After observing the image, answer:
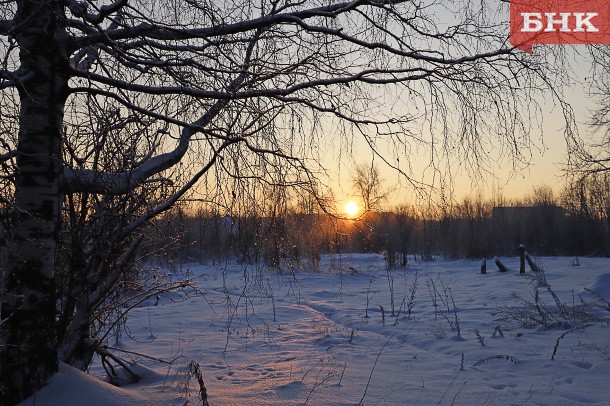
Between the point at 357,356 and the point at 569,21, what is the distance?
3.97 metres

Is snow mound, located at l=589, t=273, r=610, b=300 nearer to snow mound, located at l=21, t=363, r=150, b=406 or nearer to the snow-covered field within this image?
the snow-covered field

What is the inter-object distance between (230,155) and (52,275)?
1399 millimetres

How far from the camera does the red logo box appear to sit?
2.91 m

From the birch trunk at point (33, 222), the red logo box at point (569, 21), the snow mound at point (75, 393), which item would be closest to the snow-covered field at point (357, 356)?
the snow mound at point (75, 393)

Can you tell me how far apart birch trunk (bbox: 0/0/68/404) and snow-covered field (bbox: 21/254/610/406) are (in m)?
0.24

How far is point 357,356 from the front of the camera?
5.51 metres

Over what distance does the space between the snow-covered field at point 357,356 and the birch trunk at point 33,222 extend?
0.79ft

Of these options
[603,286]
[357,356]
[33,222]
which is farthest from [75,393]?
[603,286]

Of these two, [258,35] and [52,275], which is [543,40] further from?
[52,275]

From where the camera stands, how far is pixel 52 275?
3084mm

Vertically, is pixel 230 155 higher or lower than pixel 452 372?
higher

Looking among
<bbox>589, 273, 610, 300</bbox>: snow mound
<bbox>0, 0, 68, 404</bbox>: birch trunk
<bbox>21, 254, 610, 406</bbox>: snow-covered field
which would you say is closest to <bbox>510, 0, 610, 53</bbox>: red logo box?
<bbox>21, 254, 610, 406</bbox>: snow-covered field

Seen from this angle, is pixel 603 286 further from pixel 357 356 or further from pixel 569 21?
pixel 569 21

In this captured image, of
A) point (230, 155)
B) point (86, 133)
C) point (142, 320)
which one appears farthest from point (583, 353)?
point (142, 320)
